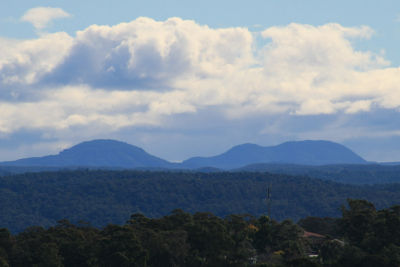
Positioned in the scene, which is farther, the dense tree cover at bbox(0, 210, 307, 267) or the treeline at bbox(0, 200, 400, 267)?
the dense tree cover at bbox(0, 210, 307, 267)

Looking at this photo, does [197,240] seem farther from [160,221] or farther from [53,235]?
[53,235]

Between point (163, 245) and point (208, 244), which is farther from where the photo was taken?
point (208, 244)

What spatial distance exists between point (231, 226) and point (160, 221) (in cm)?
1411

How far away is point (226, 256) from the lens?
4097 inches

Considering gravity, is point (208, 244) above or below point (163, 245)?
below

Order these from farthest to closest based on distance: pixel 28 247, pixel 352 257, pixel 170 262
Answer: pixel 170 262 < pixel 28 247 < pixel 352 257

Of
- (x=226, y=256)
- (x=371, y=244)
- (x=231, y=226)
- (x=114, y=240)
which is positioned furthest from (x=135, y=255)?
(x=371, y=244)

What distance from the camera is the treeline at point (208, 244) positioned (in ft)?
324

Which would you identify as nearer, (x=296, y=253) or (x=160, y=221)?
(x=296, y=253)

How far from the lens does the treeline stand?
98875 millimetres

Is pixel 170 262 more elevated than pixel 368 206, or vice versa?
pixel 368 206

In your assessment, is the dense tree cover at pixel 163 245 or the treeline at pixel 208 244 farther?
the dense tree cover at pixel 163 245

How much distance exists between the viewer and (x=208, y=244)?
110250 millimetres

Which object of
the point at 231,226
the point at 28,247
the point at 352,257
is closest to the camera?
the point at 352,257
